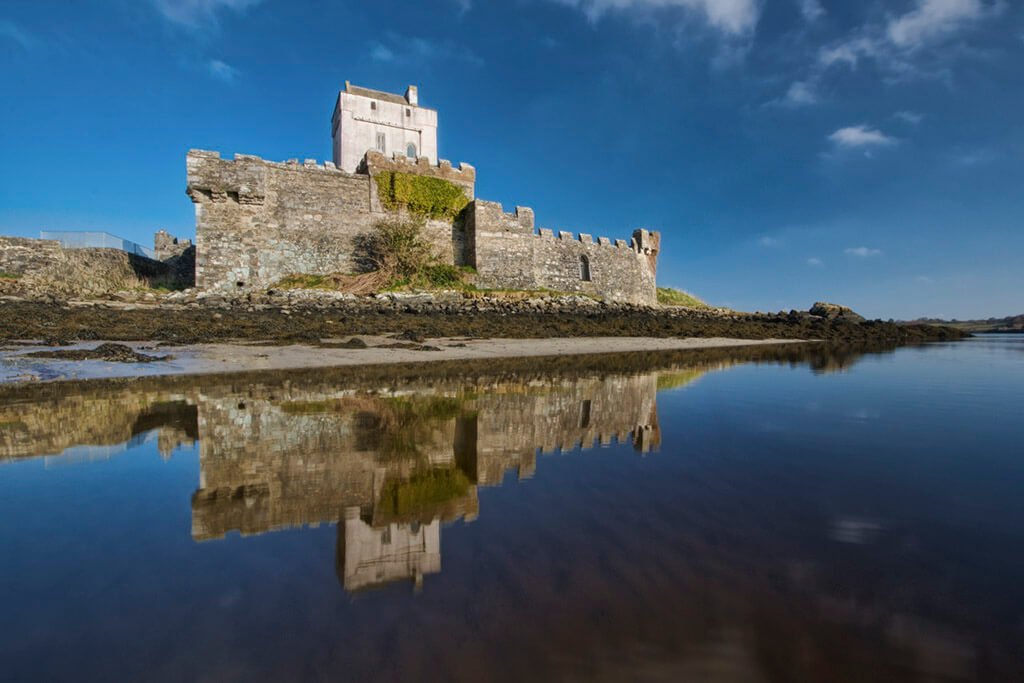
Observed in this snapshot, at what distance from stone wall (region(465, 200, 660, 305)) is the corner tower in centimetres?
1906

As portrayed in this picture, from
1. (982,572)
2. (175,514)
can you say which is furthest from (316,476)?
(982,572)

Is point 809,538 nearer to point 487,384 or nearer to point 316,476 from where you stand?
point 316,476

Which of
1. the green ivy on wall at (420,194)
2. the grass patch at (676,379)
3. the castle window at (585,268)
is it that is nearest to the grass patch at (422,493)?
the grass patch at (676,379)

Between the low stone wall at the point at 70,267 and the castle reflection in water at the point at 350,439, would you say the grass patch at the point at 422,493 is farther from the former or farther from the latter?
the low stone wall at the point at 70,267

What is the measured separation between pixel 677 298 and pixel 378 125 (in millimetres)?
29560

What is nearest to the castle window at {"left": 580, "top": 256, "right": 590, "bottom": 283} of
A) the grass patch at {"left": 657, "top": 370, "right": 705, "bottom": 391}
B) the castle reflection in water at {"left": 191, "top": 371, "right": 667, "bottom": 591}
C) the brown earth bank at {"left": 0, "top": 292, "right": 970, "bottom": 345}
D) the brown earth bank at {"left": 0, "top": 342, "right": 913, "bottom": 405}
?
the brown earth bank at {"left": 0, "top": 292, "right": 970, "bottom": 345}

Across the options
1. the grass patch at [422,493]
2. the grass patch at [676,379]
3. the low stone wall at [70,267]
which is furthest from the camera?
the low stone wall at [70,267]

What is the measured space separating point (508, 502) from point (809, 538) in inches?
56.8

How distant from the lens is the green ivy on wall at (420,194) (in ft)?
68.2

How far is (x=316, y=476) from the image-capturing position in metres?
2.82

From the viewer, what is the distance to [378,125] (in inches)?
1519

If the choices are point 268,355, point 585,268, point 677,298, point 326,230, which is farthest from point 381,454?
point 677,298

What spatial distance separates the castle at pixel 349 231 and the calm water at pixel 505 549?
52.8 feet

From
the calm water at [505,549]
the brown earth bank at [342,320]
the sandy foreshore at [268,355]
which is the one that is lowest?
the calm water at [505,549]
